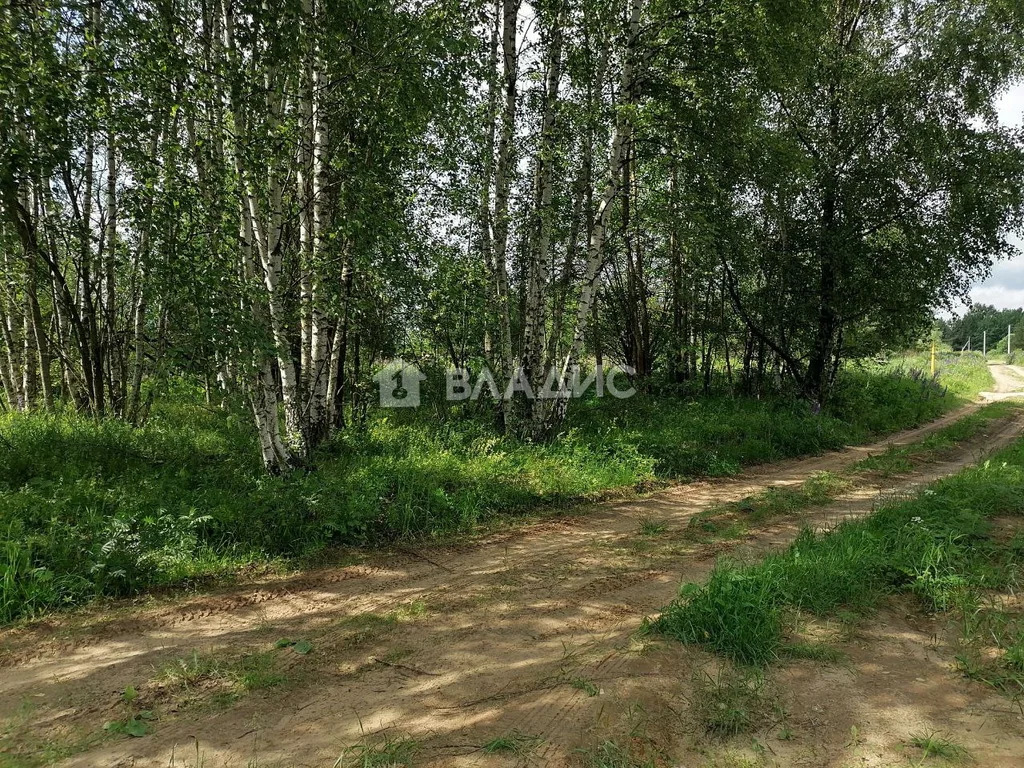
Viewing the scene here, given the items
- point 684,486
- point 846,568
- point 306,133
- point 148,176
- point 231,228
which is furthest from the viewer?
point 684,486

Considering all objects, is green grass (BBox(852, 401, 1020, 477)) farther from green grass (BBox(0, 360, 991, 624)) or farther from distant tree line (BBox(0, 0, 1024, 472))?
distant tree line (BBox(0, 0, 1024, 472))

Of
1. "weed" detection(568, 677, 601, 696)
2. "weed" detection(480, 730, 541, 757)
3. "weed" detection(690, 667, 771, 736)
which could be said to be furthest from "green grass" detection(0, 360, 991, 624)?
"weed" detection(690, 667, 771, 736)

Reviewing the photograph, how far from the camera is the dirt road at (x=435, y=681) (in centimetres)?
287

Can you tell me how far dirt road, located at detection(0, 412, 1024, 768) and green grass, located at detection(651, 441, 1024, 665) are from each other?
11.4 inches

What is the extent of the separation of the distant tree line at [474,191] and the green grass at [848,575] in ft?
17.4

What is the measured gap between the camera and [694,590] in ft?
14.0

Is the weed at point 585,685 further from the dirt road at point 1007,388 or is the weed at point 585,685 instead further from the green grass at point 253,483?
the dirt road at point 1007,388

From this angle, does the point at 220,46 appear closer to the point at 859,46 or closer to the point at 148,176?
the point at 148,176

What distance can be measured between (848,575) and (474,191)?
836 centimetres

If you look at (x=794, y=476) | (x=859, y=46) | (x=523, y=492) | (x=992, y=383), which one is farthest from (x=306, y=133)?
(x=992, y=383)

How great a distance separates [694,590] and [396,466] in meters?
4.55

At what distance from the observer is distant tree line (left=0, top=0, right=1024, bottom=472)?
6.07 m

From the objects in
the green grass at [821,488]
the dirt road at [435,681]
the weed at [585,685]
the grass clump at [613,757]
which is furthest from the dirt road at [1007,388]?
the grass clump at [613,757]

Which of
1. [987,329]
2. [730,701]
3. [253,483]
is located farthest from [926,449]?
[987,329]
